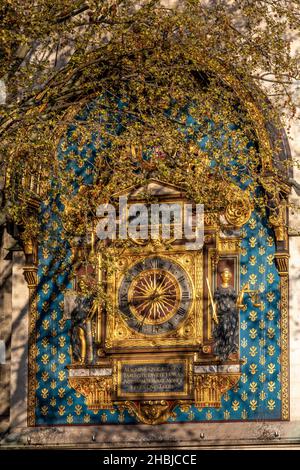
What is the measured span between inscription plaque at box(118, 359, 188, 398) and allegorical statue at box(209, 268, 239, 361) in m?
0.63

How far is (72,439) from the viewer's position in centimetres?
2792

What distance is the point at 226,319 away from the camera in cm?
2744

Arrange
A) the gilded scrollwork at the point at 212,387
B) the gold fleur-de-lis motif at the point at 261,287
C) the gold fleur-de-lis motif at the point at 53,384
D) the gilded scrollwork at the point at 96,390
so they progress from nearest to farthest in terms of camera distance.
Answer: the gilded scrollwork at the point at 212,387 → the gold fleur-de-lis motif at the point at 261,287 → the gilded scrollwork at the point at 96,390 → the gold fleur-de-lis motif at the point at 53,384

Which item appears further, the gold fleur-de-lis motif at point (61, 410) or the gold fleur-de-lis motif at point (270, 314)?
the gold fleur-de-lis motif at point (61, 410)

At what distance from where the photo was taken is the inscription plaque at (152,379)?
27547 mm

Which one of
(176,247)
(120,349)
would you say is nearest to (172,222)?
(176,247)

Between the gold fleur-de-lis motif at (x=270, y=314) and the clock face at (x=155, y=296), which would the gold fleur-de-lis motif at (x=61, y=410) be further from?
the gold fleur-de-lis motif at (x=270, y=314)

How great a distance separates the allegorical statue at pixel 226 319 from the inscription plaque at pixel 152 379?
63 cm

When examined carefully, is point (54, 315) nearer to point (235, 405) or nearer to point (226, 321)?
point (226, 321)

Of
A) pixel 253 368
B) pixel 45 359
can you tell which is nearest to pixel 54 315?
pixel 45 359

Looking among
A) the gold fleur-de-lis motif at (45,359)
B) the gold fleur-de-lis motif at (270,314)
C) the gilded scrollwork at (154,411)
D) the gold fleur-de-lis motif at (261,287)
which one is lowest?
the gilded scrollwork at (154,411)

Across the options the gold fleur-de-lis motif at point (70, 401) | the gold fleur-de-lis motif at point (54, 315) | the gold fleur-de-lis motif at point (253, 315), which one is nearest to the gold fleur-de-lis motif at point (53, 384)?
the gold fleur-de-lis motif at point (70, 401)

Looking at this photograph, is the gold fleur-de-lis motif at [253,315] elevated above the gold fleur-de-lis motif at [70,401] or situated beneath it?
elevated above

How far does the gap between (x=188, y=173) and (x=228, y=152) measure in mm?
858
